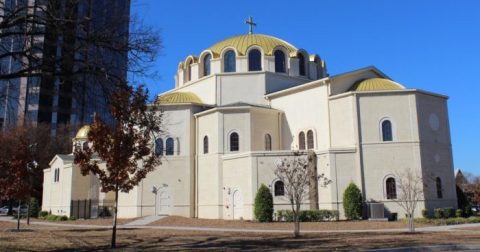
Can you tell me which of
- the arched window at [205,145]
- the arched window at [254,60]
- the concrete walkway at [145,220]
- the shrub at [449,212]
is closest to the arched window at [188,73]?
the arched window at [254,60]

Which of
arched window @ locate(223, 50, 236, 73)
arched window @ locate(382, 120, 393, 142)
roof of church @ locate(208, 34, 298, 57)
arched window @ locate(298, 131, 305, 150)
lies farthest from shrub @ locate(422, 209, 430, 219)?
arched window @ locate(223, 50, 236, 73)

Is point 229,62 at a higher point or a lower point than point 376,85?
higher

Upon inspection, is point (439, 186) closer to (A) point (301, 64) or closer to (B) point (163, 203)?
(A) point (301, 64)

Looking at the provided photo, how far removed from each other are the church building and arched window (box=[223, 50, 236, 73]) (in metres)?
0.10

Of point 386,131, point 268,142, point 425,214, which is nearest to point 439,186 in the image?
point 425,214

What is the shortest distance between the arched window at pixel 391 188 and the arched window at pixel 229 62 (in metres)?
16.5

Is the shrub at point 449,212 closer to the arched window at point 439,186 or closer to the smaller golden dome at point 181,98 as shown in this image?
the arched window at point 439,186

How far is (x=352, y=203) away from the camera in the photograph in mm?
31891

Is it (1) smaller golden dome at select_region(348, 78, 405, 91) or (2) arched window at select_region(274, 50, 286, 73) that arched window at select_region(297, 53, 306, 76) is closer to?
(2) arched window at select_region(274, 50, 286, 73)

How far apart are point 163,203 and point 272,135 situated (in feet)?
33.8

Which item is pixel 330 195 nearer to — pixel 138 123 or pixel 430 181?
pixel 430 181

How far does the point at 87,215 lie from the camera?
44031 mm

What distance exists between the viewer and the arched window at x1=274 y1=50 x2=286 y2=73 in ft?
138

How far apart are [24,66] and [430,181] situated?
2789 cm
